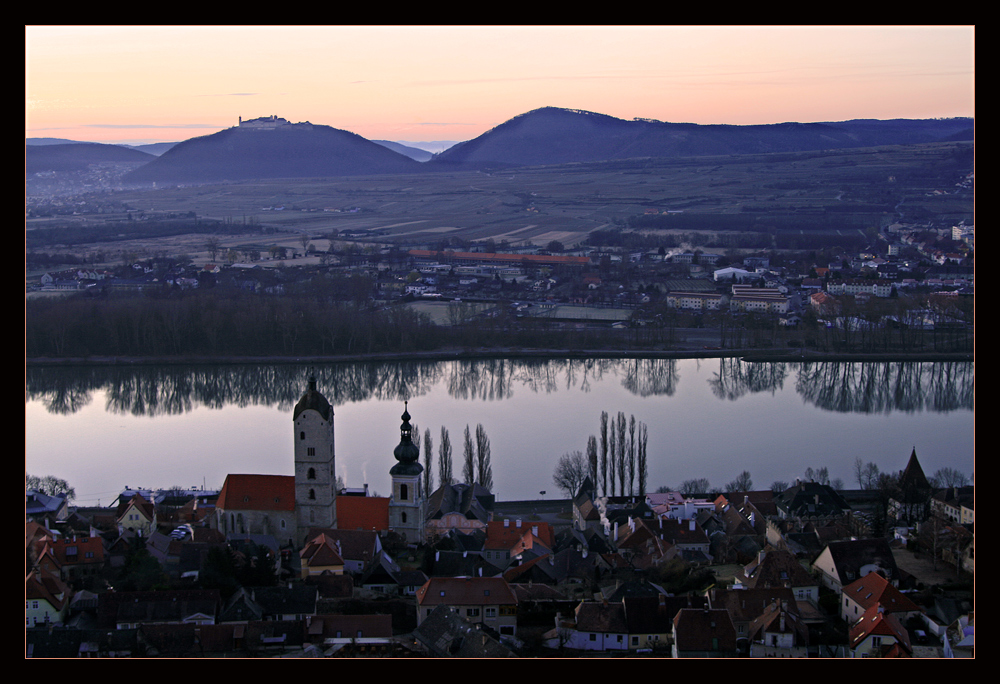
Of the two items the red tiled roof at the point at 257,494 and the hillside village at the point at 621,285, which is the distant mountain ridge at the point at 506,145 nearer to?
the hillside village at the point at 621,285

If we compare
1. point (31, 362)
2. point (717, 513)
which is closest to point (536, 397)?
point (717, 513)

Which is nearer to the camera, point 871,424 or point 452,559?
point 452,559

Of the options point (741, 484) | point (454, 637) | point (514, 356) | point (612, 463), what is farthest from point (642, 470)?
point (514, 356)

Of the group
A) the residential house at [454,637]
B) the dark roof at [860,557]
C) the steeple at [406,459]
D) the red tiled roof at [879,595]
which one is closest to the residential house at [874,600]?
the red tiled roof at [879,595]

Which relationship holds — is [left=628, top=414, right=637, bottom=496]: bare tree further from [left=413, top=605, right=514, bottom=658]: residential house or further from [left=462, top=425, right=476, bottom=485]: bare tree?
[left=413, top=605, right=514, bottom=658]: residential house

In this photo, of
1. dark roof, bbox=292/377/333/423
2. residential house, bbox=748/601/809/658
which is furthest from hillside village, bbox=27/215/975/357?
residential house, bbox=748/601/809/658

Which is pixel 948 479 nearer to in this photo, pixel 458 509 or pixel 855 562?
pixel 855 562
